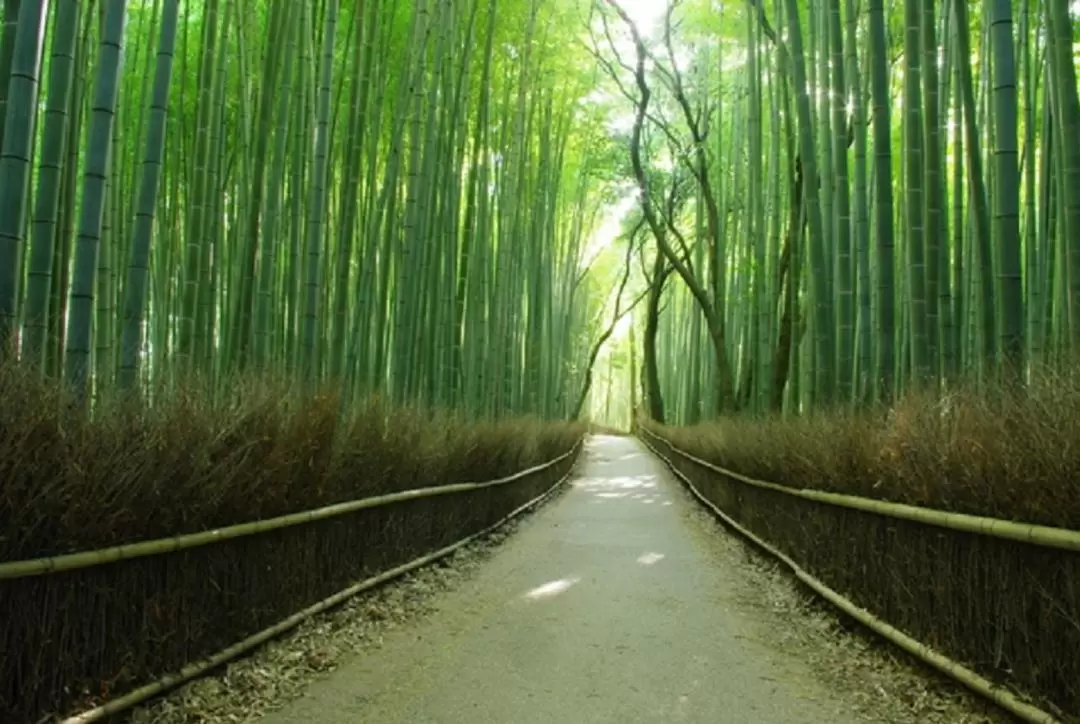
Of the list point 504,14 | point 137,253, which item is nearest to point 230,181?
point 504,14

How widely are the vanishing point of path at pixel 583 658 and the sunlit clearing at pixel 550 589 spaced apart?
0.01 m

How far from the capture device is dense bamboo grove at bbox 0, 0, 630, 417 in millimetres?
3174

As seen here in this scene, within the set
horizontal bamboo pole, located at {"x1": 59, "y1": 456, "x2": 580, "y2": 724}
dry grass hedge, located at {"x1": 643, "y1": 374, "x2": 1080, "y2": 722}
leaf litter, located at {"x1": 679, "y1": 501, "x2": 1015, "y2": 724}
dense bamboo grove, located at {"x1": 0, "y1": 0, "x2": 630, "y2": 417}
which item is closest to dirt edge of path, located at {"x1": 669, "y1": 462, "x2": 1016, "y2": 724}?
leaf litter, located at {"x1": 679, "y1": 501, "x2": 1015, "y2": 724}

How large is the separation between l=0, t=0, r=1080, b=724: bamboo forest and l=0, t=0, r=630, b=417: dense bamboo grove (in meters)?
0.03

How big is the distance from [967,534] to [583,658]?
152 centimetres

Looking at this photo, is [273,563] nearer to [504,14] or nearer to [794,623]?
[794,623]

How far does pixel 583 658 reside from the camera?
3859 millimetres

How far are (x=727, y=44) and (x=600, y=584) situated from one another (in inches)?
380

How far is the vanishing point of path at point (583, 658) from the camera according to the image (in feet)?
10.4

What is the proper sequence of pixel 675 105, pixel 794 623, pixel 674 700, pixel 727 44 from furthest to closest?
pixel 675 105 → pixel 727 44 → pixel 794 623 → pixel 674 700

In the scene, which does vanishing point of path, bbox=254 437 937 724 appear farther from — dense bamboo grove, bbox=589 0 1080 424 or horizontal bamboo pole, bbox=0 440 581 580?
dense bamboo grove, bbox=589 0 1080 424

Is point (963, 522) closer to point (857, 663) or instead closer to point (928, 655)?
point (928, 655)

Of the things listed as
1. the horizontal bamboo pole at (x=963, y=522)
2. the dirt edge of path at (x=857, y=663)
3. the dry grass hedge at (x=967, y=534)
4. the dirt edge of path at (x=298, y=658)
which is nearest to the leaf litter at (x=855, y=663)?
the dirt edge of path at (x=857, y=663)

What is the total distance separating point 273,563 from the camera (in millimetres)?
3686
